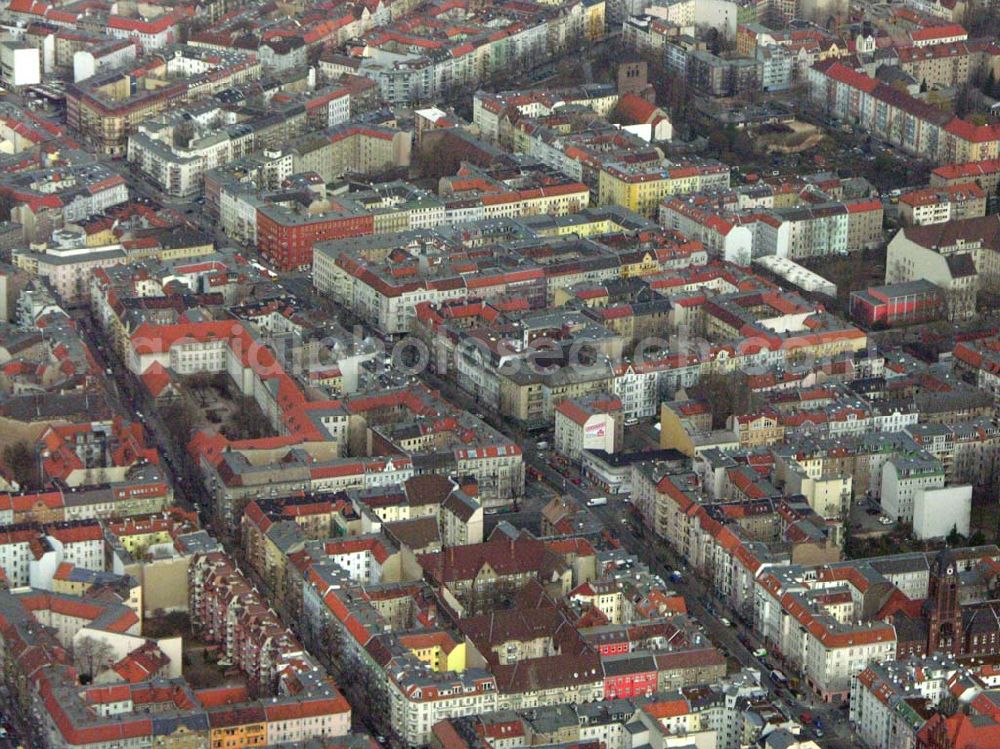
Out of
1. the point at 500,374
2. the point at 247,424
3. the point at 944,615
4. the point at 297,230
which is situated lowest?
the point at 297,230

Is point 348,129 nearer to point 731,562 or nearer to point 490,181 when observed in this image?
point 490,181

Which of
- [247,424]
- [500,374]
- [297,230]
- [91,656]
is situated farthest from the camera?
[297,230]

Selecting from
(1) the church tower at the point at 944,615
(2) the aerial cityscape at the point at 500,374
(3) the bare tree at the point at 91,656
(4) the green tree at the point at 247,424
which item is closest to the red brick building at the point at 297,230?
(2) the aerial cityscape at the point at 500,374

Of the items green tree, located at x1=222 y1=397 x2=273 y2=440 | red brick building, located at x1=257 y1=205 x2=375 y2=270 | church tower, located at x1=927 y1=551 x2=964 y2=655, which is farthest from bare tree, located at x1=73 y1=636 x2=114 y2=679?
red brick building, located at x1=257 y1=205 x2=375 y2=270

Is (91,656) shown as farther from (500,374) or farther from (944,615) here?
(500,374)

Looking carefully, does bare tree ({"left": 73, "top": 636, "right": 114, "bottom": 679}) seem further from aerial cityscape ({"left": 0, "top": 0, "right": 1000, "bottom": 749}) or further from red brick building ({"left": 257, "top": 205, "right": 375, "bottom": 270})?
red brick building ({"left": 257, "top": 205, "right": 375, "bottom": 270})

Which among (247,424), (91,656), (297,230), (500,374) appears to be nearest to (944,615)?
(500,374)

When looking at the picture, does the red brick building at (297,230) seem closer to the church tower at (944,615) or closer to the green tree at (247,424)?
the green tree at (247,424)

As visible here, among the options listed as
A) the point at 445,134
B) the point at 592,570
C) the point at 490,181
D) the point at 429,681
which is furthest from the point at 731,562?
the point at 445,134
